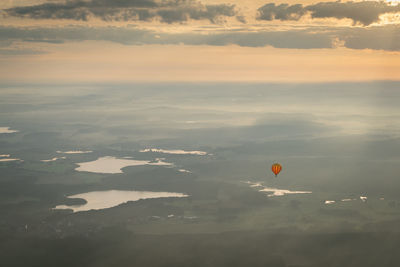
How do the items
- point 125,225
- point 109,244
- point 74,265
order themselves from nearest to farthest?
point 74,265
point 109,244
point 125,225

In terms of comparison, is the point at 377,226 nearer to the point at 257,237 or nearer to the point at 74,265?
the point at 257,237

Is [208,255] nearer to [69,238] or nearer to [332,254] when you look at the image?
[332,254]

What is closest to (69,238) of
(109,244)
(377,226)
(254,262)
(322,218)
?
(109,244)

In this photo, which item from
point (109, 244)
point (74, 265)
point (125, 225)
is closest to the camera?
point (74, 265)

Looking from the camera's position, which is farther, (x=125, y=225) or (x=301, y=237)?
(x=125, y=225)

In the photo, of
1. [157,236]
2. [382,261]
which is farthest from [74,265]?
[382,261]

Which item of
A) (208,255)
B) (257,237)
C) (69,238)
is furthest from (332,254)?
(69,238)

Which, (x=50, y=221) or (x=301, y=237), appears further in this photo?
(x=50, y=221)

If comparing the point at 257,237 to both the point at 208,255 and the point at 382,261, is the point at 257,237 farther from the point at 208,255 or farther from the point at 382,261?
the point at 382,261
